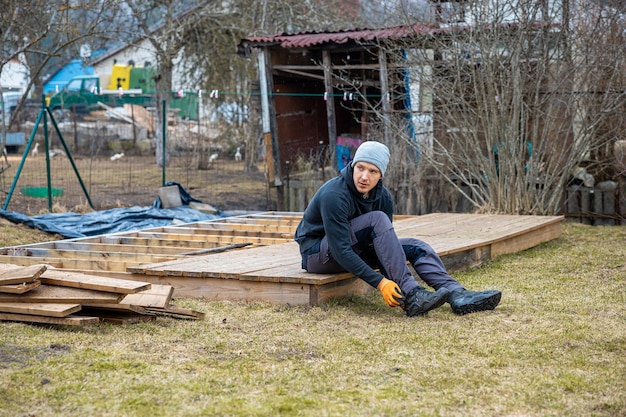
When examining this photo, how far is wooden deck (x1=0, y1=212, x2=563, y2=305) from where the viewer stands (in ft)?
19.4

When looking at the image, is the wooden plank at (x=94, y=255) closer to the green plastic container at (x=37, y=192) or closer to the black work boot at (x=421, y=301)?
the black work boot at (x=421, y=301)

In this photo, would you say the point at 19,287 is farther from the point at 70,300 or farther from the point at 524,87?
the point at 524,87

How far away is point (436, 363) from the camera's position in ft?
14.3

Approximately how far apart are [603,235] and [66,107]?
915 inches

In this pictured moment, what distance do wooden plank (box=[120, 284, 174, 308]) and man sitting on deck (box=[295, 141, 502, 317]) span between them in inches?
38.9

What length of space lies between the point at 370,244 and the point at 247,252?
1740mm

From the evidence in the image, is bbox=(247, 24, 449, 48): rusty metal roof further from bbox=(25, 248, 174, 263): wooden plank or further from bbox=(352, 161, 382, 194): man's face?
bbox=(352, 161, 382, 194): man's face

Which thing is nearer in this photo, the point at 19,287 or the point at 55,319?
the point at 55,319

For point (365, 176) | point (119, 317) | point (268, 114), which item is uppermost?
point (268, 114)

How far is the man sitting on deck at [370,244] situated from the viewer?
5422 mm

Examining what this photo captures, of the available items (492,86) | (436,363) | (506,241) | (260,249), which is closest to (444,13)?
(492,86)

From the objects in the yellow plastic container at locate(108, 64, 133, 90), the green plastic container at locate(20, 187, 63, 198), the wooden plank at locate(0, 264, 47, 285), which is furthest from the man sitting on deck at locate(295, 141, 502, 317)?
the yellow plastic container at locate(108, 64, 133, 90)

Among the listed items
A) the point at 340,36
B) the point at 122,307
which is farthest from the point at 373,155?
the point at 340,36

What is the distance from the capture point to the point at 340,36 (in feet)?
44.4
